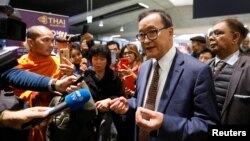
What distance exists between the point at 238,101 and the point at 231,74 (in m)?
0.20

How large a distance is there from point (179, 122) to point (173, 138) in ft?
0.24

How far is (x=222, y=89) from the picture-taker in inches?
79.3

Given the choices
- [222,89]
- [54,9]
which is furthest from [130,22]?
[222,89]

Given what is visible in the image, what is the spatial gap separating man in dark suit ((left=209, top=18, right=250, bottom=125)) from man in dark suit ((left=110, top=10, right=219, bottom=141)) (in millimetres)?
618

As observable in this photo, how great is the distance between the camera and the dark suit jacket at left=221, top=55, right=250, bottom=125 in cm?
191

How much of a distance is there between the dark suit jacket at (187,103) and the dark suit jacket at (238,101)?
61cm

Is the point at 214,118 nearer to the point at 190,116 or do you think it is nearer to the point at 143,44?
the point at 190,116

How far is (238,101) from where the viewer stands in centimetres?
191

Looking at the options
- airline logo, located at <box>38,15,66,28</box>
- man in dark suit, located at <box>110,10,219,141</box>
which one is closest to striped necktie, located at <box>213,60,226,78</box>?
man in dark suit, located at <box>110,10,219,141</box>

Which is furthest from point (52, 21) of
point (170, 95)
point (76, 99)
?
point (76, 99)

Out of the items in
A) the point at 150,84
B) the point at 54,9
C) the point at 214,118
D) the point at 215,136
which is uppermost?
the point at 54,9

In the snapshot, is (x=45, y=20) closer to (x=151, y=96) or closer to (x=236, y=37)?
(x=236, y=37)

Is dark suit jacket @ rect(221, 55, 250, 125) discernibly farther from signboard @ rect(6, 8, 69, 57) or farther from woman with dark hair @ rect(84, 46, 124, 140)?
signboard @ rect(6, 8, 69, 57)

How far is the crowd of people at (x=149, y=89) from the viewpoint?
4.30 feet
